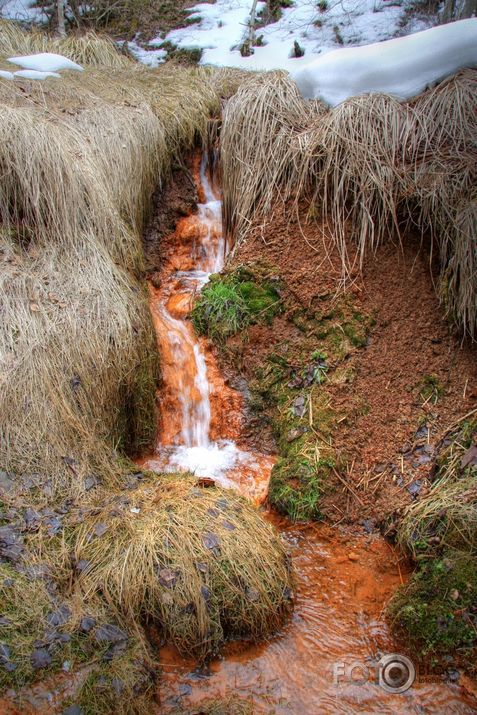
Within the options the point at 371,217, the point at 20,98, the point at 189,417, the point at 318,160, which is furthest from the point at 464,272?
the point at 20,98

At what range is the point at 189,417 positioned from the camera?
4344mm

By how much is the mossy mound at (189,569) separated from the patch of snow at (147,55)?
632 cm

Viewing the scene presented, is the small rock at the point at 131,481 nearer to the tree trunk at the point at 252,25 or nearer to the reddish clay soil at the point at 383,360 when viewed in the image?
the reddish clay soil at the point at 383,360

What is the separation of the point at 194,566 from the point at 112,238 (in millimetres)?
2664

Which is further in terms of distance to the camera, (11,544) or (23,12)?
(23,12)

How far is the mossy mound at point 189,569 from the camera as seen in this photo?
2.79 m

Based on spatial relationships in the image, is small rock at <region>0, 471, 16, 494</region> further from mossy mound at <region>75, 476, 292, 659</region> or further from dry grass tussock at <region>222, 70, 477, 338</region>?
dry grass tussock at <region>222, 70, 477, 338</region>

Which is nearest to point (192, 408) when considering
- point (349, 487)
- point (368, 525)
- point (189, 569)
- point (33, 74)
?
point (349, 487)

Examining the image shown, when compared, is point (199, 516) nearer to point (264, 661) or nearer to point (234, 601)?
point (234, 601)

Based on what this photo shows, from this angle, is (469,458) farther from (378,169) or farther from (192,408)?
(378,169)

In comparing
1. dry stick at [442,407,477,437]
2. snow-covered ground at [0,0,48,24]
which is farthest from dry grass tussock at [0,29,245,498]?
snow-covered ground at [0,0,48,24]

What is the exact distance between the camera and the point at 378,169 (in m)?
4.27

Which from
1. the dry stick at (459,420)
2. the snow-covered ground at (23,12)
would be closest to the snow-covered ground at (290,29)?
the snow-covered ground at (23,12)

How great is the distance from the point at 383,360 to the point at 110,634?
97.0 inches
